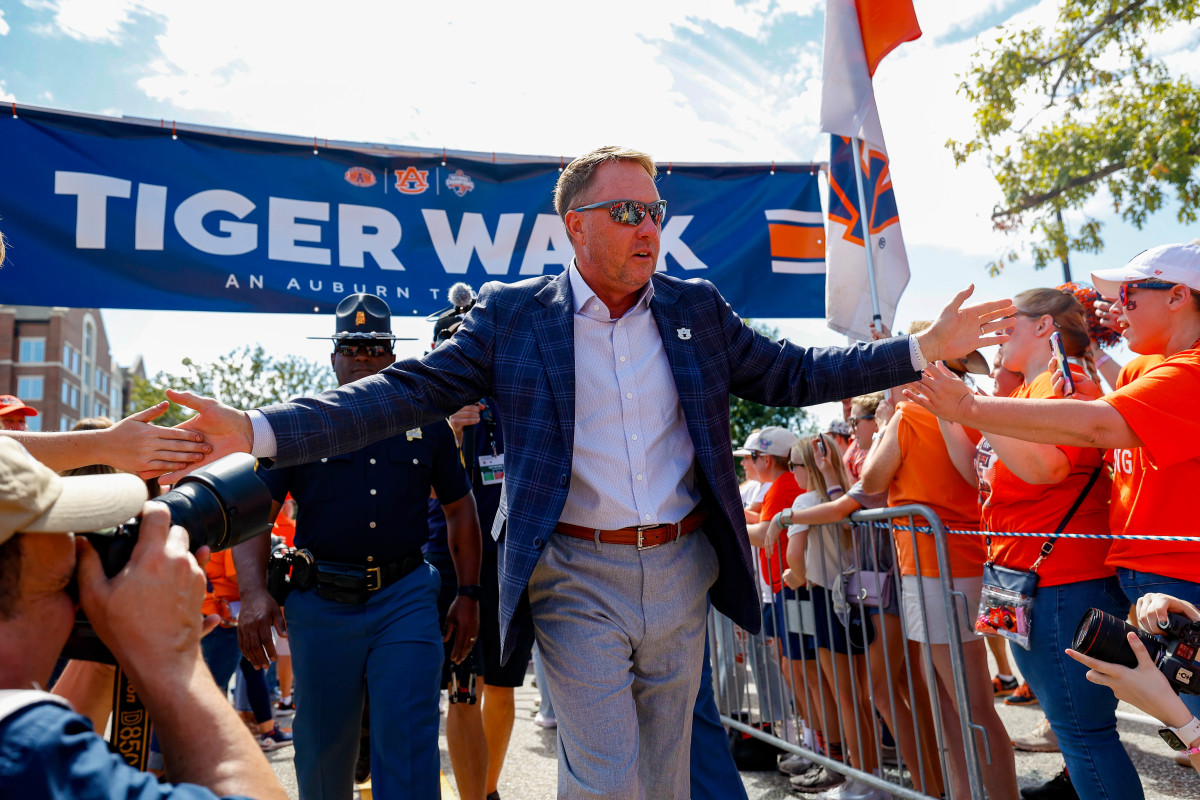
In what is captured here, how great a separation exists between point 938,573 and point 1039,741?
6.89ft

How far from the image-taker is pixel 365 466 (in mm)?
3994

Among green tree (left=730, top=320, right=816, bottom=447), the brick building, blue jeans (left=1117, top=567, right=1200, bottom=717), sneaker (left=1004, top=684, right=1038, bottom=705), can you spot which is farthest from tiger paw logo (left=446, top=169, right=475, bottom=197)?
the brick building

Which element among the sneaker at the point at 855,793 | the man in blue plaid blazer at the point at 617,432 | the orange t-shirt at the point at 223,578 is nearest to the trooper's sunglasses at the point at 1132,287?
the man in blue plaid blazer at the point at 617,432

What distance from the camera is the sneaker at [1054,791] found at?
4.42 meters

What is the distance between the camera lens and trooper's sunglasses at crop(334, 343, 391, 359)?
4.24 meters

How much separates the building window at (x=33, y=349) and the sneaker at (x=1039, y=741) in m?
72.0

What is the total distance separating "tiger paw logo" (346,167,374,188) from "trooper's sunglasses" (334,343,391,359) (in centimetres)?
318

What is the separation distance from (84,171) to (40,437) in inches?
173

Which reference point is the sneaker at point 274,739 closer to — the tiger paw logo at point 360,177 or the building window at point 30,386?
the tiger paw logo at point 360,177

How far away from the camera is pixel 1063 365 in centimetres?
335

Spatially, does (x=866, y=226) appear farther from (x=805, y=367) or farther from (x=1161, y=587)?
(x=1161, y=587)

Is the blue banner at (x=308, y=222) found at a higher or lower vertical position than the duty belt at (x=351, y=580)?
higher

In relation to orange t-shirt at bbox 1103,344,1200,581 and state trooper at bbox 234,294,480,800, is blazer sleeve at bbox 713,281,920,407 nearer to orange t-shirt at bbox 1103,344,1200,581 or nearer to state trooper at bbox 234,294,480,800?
orange t-shirt at bbox 1103,344,1200,581

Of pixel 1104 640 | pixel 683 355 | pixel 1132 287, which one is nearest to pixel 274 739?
pixel 683 355
